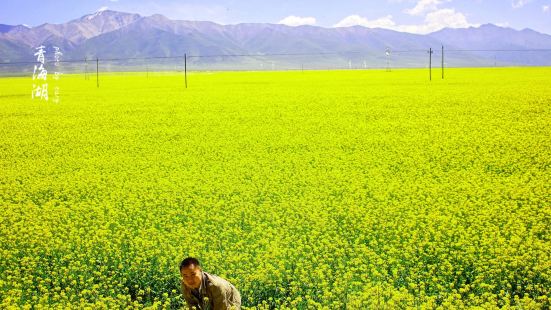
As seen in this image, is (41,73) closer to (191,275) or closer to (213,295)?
(213,295)

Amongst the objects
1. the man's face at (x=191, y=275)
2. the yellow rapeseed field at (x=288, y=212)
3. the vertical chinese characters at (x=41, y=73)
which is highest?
the vertical chinese characters at (x=41, y=73)

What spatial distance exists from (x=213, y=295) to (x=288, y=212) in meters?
6.64

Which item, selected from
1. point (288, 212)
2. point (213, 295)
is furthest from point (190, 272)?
point (288, 212)

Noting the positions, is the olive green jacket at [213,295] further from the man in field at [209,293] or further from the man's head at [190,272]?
the man's head at [190,272]

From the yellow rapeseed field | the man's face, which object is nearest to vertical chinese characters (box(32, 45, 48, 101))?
the yellow rapeseed field

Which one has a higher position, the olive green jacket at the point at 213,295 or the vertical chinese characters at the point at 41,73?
the vertical chinese characters at the point at 41,73

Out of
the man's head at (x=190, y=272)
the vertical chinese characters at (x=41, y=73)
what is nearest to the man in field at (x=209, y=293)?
the man's head at (x=190, y=272)

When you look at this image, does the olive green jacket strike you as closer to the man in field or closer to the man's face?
the man in field

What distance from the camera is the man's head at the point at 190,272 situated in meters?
6.25

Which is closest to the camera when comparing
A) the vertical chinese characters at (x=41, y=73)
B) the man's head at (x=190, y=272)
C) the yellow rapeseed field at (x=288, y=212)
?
the man's head at (x=190, y=272)

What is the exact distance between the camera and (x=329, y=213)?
13383 mm

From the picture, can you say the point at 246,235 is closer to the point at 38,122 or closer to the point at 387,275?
the point at 387,275

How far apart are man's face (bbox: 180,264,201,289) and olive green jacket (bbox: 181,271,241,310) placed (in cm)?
22

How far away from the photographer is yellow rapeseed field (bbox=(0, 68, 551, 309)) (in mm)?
9242
